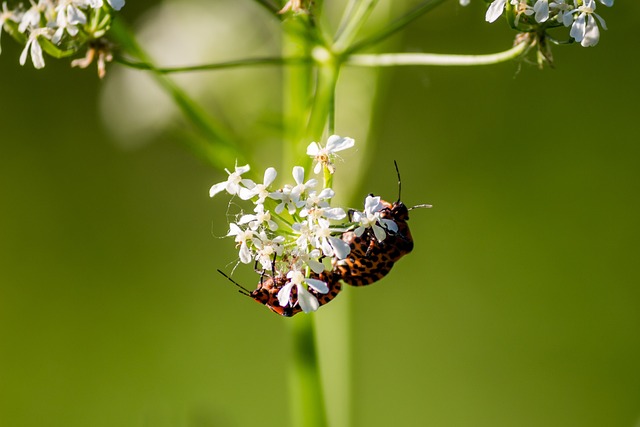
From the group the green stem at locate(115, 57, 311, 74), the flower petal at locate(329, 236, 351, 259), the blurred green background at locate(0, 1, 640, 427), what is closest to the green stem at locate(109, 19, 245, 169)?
the green stem at locate(115, 57, 311, 74)

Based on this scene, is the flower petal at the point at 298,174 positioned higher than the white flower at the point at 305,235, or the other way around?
the flower petal at the point at 298,174

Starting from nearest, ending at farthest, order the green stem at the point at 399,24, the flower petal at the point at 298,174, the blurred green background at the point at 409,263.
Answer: the flower petal at the point at 298,174, the green stem at the point at 399,24, the blurred green background at the point at 409,263

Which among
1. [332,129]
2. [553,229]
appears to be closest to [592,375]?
[553,229]

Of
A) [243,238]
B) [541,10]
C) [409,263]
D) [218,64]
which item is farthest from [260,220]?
[409,263]

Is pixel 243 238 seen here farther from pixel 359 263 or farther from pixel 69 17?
pixel 69 17

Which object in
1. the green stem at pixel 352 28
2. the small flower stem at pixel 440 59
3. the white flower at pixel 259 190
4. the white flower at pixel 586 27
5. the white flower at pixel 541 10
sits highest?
the green stem at pixel 352 28

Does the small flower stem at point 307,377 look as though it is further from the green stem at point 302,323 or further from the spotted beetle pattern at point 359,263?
the spotted beetle pattern at point 359,263

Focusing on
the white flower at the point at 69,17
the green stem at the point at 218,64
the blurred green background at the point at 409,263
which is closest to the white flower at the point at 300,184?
the green stem at the point at 218,64
